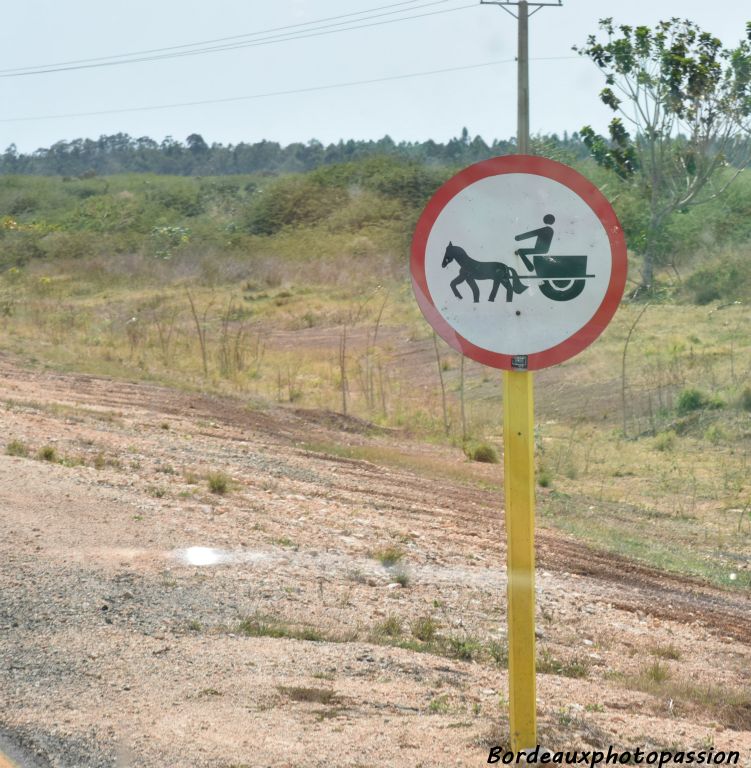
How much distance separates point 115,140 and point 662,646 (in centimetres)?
12671

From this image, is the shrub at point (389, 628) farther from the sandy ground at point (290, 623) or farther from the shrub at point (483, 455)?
the shrub at point (483, 455)

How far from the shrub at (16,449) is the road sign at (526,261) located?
22.9 feet

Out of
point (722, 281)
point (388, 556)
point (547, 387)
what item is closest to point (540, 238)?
point (388, 556)

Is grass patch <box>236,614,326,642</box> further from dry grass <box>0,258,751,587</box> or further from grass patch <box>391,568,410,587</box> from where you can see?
dry grass <box>0,258,751,587</box>

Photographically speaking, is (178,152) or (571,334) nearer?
(571,334)

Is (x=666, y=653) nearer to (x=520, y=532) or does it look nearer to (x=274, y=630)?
(x=274, y=630)

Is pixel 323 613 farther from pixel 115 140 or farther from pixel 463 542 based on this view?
pixel 115 140

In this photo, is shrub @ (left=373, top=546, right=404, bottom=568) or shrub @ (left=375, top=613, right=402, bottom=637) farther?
shrub @ (left=373, top=546, right=404, bottom=568)

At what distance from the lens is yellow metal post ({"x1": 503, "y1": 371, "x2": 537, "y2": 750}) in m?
3.74

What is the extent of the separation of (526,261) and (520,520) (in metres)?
0.82

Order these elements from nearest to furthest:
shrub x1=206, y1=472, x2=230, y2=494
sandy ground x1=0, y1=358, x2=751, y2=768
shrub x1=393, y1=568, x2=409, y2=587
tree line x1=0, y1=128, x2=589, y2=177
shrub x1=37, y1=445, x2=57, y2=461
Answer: sandy ground x1=0, y1=358, x2=751, y2=768, shrub x1=393, y1=568, x2=409, y2=587, shrub x1=206, y1=472, x2=230, y2=494, shrub x1=37, y1=445, x2=57, y2=461, tree line x1=0, y1=128, x2=589, y2=177

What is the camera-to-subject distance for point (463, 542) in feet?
31.0

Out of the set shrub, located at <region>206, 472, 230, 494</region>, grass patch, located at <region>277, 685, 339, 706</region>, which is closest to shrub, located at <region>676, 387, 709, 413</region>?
shrub, located at <region>206, 472, 230, 494</region>

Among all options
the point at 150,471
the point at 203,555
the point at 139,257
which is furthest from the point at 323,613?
the point at 139,257
